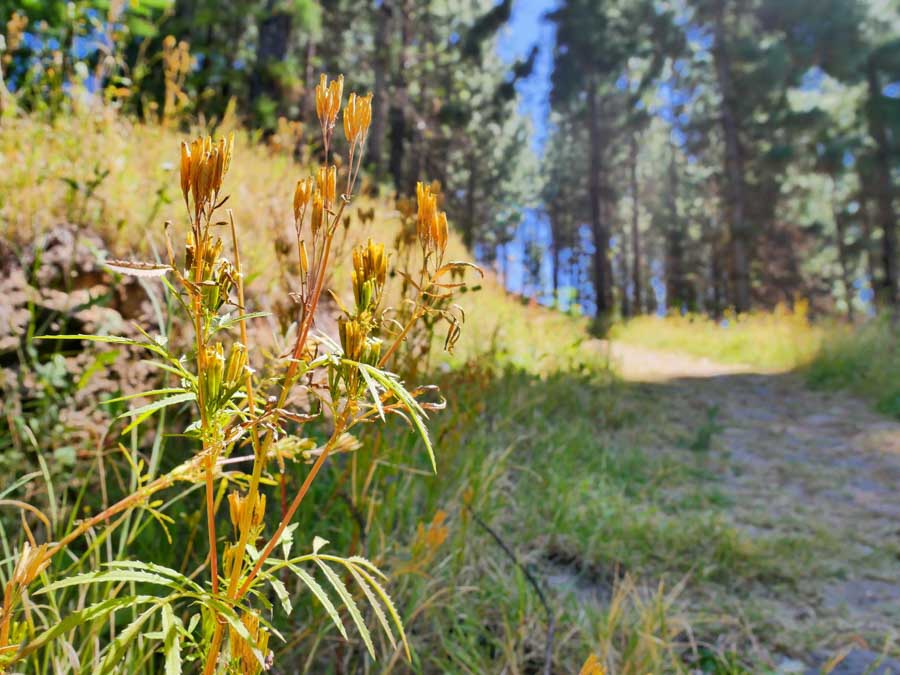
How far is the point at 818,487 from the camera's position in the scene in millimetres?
3432

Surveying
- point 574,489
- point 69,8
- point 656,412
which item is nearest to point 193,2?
point 69,8

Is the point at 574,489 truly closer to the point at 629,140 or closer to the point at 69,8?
the point at 69,8

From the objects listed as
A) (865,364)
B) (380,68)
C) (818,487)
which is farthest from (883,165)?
(818,487)

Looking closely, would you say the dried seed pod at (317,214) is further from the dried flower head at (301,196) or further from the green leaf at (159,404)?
the green leaf at (159,404)

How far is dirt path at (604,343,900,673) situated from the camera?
7.07ft

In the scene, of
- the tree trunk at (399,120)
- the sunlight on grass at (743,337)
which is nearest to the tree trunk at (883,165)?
the sunlight on grass at (743,337)

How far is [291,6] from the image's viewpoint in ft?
24.5

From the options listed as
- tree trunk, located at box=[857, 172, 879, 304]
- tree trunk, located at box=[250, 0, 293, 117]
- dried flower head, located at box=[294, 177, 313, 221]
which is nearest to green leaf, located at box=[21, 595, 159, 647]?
dried flower head, located at box=[294, 177, 313, 221]

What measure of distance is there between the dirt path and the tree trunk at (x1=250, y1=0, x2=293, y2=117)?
5.60 meters

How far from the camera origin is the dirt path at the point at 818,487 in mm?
2154

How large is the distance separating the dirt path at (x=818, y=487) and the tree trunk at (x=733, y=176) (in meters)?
7.42

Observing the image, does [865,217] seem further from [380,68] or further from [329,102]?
[329,102]

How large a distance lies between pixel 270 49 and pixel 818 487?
300 inches

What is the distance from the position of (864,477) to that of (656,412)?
1560 millimetres
